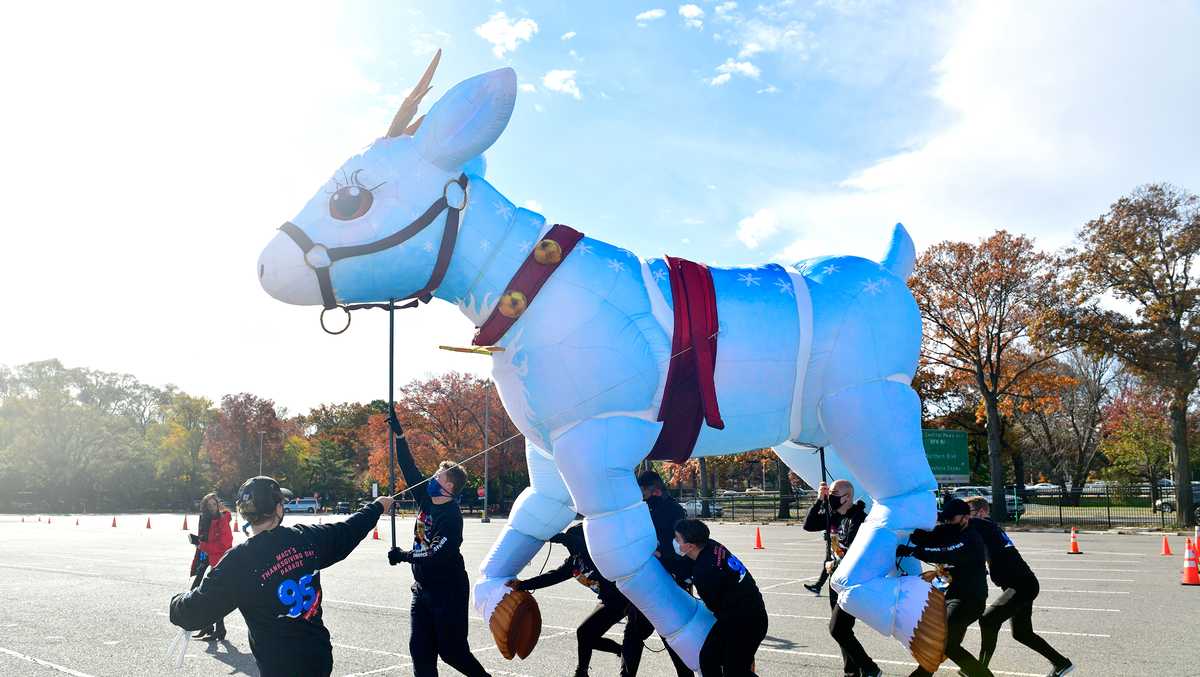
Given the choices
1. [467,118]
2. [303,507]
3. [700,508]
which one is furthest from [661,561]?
[303,507]

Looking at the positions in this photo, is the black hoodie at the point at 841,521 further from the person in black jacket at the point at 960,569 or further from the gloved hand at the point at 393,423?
the gloved hand at the point at 393,423

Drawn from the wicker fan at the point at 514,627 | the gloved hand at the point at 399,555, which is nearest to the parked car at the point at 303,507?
the gloved hand at the point at 399,555

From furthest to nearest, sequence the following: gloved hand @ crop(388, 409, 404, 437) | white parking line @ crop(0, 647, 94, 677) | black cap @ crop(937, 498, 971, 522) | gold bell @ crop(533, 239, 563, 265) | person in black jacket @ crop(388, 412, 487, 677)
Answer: white parking line @ crop(0, 647, 94, 677)
black cap @ crop(937, 498, 971, 522)
person in black jacket @ crop(388, 412, 487, 677)
gloved hand @ crop(388, 409, 404, 437)
gold bell @ crop(533, 239, 563, 265)

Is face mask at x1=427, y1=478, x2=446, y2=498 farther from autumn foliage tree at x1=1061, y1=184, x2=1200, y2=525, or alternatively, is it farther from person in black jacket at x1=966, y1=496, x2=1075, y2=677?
autumn foliage tree at x1=1061, y1=184, x2=1200, y2=525

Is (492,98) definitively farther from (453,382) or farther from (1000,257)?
(453,382)

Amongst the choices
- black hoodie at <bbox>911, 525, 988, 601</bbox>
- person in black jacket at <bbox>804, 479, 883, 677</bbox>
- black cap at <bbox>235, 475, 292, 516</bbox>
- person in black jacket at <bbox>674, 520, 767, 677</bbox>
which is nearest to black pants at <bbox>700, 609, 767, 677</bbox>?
person in black jacket at <bbox>674, 520, 767, 677</bbox>

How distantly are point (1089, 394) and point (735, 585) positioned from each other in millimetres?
44459

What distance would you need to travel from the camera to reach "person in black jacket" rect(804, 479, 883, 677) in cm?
536

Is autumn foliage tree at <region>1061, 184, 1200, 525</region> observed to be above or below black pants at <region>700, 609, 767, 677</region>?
above

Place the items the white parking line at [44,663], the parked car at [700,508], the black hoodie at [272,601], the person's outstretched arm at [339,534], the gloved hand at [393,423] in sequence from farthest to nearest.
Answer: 1. the parked car at [700,508]
2. the white parking line at [44,663]
3. the gloved hand at [393,423]
4. the person's outstretched arm at [339,534]
5. the black hoodie at [272,601]

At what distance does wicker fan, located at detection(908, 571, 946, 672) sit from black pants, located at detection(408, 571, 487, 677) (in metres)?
2.25

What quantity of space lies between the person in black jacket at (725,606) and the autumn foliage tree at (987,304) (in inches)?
827

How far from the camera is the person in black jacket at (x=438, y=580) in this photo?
4.74 metres

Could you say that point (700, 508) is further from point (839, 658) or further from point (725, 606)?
point (725, 606)
